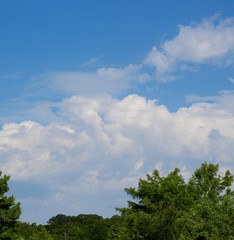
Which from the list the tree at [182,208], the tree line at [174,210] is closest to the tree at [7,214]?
the tree line at [174,210]

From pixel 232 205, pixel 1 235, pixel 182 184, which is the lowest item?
pixel 1 235

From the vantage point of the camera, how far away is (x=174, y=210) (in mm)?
43438

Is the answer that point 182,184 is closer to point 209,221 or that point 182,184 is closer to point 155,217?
point 155,217

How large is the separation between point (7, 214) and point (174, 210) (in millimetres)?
17264

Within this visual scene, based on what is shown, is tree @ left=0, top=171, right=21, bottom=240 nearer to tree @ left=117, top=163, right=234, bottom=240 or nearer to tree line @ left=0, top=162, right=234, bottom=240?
tree line @ left=0, top=162, right=234, bottom=240

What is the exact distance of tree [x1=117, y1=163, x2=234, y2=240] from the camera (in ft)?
118

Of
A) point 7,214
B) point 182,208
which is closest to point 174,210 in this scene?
point 182,208

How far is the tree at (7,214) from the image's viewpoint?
1944 inches

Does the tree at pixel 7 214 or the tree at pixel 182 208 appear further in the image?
the tree at pixel 7 214

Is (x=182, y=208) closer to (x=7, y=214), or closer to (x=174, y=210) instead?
(x=174, y=210)

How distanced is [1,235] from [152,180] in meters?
17.2

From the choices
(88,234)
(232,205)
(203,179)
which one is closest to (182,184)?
(203,179)

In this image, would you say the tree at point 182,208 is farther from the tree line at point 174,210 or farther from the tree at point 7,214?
the tree at point 7,214

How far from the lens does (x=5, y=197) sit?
5081 cm
